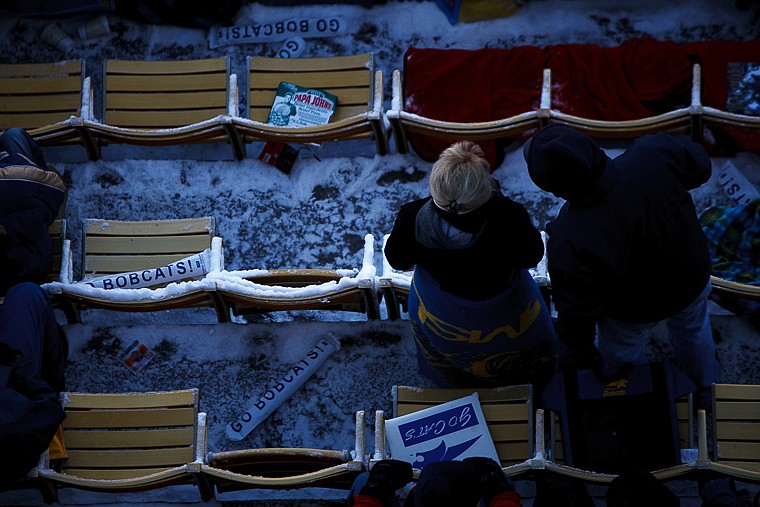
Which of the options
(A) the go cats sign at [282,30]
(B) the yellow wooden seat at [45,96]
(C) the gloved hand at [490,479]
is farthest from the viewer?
(A) the go cats sign at [282,30]

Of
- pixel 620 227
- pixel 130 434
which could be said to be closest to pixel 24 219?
pixel 130 434

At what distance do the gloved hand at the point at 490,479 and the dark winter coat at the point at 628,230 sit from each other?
0.61m

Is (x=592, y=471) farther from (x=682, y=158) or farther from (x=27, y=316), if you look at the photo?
(x=27, y=316)

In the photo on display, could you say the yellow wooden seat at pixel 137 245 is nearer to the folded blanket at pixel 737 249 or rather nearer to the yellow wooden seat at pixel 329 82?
the yellow wooden seat at pixel 329 82

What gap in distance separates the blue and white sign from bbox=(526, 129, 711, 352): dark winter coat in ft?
2.56

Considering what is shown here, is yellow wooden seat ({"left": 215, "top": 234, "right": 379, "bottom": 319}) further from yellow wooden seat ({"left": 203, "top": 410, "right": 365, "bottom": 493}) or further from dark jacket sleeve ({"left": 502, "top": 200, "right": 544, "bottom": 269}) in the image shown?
dark jacket sleeve ({"left": 502, "top": 200, "right": 544, "bottom": 269})

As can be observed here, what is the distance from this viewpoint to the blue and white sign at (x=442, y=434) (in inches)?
143

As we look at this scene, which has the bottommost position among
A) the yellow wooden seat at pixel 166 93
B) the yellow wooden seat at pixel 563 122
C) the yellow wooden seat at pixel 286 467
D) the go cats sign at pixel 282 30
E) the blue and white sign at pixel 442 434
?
the yellow wooden seat at pixel 286 467

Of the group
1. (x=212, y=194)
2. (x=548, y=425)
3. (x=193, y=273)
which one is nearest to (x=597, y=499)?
(x=548, y=425)

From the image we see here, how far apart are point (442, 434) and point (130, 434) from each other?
1.31 meters

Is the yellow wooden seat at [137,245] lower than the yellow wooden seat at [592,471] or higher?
higher

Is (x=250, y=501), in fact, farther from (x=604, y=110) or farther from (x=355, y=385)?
(x=604, y=110)

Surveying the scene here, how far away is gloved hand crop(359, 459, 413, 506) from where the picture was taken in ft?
10.5

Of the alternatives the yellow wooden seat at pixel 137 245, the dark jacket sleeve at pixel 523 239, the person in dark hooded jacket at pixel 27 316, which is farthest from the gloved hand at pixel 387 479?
the person in dark hooded jacket at pixel 27 316
